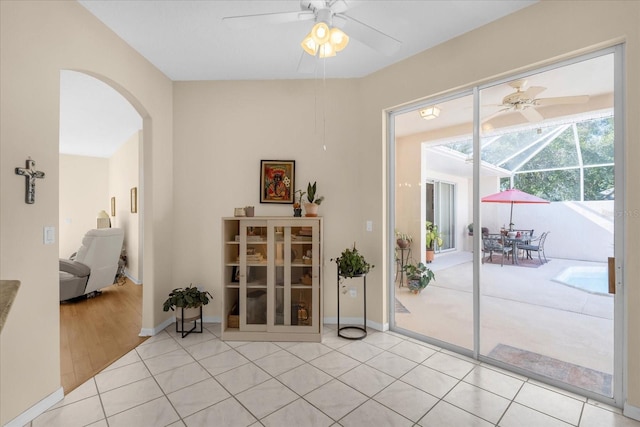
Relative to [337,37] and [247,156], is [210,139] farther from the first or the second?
[337,37]

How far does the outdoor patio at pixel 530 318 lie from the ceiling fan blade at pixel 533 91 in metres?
1.29

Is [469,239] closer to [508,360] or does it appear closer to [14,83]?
[508,360]

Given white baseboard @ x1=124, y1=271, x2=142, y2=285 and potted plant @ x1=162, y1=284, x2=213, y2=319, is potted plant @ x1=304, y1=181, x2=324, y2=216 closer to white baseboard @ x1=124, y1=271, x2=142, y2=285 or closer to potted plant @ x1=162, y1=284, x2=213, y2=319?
potted plant @ x1=162, y1=284, x2=213, y2=319

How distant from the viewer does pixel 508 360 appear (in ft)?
8.09

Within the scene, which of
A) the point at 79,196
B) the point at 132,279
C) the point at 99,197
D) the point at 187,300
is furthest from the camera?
the point at 99,197

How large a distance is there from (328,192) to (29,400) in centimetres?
287

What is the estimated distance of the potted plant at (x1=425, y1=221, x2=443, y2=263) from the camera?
3.00 metres

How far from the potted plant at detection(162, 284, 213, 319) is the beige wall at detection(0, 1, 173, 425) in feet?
3.46

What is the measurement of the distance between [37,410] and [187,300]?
1305mm

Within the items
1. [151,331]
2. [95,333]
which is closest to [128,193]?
[95,333]

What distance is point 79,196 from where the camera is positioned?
22.7 ft

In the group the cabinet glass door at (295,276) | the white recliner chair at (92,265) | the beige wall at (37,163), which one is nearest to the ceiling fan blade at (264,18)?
the beige wall at (37,163)

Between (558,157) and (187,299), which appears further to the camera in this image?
(187,299)

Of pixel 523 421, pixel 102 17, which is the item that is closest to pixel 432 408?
pixel 523 421
